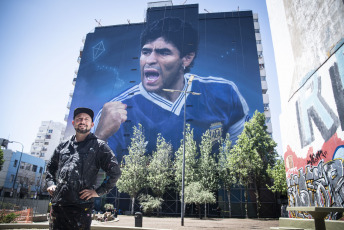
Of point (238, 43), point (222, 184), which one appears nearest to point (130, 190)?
point (222, 184)

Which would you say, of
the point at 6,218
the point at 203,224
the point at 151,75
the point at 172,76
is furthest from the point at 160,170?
the point at 6,218

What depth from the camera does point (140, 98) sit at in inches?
1441

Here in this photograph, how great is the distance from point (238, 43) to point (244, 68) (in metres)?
5.19

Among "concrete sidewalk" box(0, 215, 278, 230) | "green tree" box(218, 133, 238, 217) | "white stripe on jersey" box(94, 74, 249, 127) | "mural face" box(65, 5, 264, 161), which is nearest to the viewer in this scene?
"concrete sidewalk" box(0, 215, 278, 230)

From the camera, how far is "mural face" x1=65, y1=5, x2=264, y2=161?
108ft

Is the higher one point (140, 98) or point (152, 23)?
point (152, 23)

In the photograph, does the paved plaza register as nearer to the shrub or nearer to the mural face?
the shrub

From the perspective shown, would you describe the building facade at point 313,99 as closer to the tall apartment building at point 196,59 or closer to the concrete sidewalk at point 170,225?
the concrete sidewalk at point 170,225

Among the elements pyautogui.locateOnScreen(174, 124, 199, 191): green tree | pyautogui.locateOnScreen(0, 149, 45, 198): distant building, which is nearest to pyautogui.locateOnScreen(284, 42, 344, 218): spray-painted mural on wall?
pyautogui.locateOnScreen(174, 124, 199, 191): green tree

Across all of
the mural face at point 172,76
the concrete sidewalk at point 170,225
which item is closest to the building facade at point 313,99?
the concrete sidewalk at point 170,225

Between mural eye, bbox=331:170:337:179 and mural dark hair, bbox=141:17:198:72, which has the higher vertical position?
mural dark hair, bbox=141:17:198:72

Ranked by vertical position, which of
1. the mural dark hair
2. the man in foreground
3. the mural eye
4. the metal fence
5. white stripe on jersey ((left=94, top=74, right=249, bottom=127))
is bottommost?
the metal fence

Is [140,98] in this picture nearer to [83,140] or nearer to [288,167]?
[288,167]

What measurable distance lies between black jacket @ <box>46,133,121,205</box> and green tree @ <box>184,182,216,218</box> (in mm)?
20807
